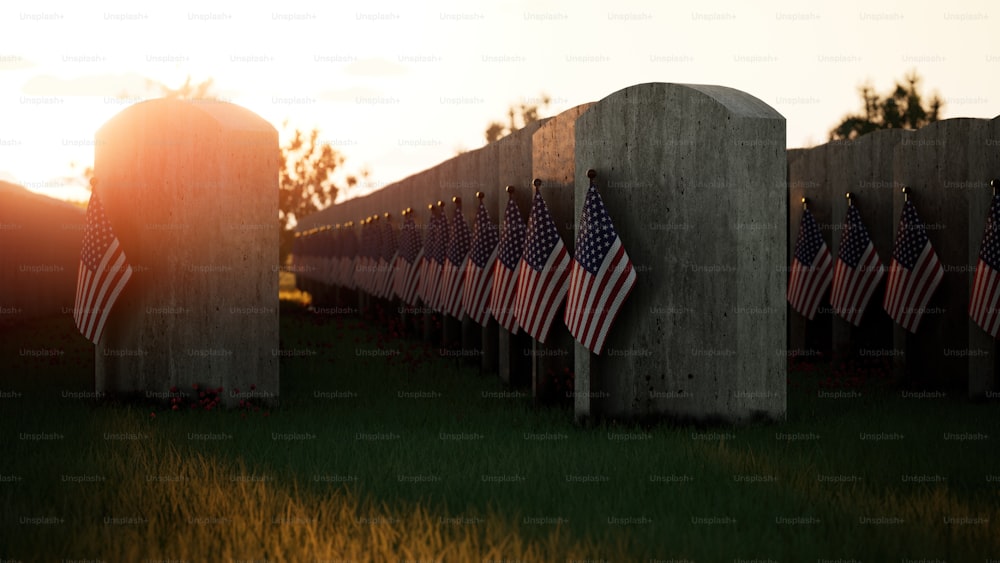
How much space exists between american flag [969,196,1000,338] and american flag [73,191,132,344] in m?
9.59

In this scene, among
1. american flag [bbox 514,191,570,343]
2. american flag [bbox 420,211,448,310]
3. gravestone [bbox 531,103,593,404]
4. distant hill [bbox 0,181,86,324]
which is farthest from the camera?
distant hill [bbox 0,181,86,324]

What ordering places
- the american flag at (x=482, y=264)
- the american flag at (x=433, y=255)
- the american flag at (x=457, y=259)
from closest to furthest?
the american flag at (x=482, y=264)
the american flag at (x=457, y=259)
the american flag at (x=433, y=255)

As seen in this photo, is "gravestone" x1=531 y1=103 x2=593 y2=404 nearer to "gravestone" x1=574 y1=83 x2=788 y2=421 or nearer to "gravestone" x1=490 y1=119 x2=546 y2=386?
"gravestone" x1=490 y1=119 x2=546 y2=386

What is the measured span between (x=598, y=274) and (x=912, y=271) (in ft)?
17.1

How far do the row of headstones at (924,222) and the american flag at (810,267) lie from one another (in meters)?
0.28

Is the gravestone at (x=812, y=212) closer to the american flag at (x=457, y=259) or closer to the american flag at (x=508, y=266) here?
the american flag at (x=457, y=259)

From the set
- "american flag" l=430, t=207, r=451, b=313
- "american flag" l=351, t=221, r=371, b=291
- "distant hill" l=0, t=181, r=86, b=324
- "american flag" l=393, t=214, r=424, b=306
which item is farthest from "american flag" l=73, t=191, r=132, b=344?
"american flag" l=351, t=221, r=371, b=291

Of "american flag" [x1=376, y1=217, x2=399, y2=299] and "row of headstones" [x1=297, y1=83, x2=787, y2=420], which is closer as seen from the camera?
"row of headstones" [x1=297, y1=83, x2=787, y2=420]

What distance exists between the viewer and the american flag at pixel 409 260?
1934 centimetres

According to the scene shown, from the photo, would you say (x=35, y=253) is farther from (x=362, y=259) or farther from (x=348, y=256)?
(x=348, y=256)

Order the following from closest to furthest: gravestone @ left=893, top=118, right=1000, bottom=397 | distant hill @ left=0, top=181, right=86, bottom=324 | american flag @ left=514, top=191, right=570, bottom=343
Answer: american flag @ left=514, top=191, right=570, bottom=343 < gravestone @ left=893, top=118, right=1000, bottom=397 < distant hill @ left=0, top=181, right=86, bottom=324

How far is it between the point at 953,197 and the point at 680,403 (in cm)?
530

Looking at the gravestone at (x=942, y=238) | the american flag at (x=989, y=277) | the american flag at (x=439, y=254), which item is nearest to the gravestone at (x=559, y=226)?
the american flag at (x=989, y=277)

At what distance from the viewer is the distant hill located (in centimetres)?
2267
